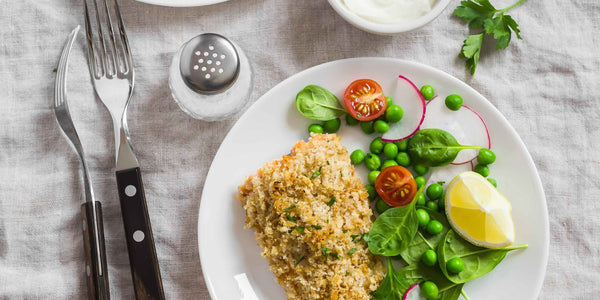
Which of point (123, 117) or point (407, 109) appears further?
point (123, 117)

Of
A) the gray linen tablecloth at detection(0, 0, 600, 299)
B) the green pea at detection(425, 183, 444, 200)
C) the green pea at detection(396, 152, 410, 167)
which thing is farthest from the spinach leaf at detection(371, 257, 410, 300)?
the gray linen tablecloth at detection(0, 0, 600, 299)

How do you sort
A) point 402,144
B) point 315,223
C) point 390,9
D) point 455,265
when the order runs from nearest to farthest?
point 315,223 → point 455,265 → point 390,9 → point 402,144

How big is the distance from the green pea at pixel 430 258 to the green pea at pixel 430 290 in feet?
0.35

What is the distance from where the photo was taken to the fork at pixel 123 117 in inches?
116

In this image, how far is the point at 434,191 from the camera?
2920mm

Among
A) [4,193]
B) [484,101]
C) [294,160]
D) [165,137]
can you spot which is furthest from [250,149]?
[4,193]

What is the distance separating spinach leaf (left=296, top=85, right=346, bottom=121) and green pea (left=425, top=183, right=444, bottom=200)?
0.71m

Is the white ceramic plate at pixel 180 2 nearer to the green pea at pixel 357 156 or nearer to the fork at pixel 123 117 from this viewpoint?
the fork at pixel 123 117

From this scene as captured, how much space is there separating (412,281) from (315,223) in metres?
0.68

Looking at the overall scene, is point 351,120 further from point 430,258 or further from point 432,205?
point 430,258

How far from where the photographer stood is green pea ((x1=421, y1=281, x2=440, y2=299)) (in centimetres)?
281

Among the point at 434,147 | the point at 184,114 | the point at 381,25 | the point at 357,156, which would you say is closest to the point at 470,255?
the point at 434,147

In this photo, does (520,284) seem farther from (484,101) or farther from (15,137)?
(15,137)

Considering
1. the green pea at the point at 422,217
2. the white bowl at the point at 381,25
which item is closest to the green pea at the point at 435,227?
the green pea at the point at 422,217
